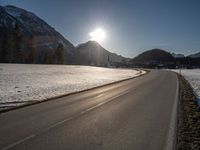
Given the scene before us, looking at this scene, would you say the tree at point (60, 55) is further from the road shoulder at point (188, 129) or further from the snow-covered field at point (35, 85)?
the road shoulder at point (188, 129)

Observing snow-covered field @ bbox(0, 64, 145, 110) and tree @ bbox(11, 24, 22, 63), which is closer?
snow-covered field @ bbox(0, 64, 145, 110)

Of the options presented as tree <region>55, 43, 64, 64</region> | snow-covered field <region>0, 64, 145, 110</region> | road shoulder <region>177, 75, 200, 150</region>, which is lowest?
snow-covered field <region>0, 64, 145, 110</region>

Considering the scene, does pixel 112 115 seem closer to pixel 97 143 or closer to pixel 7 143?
pixel 97 143

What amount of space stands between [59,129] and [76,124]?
0.84 m

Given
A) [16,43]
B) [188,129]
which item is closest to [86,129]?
[188,129]

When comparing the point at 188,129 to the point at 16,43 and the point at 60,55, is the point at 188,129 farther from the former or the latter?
the point at 60,55

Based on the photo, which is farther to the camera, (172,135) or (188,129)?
(188,129)

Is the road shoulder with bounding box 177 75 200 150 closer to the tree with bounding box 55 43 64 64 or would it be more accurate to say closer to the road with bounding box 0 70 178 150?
the road with bounding box 0 70 178 150

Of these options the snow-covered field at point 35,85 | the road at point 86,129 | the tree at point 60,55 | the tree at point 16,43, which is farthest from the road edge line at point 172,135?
the tree at point 60,55

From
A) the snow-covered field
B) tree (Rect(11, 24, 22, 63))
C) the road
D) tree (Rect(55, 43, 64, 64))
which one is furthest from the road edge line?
tree (Rect(55, 43, 64, 64))

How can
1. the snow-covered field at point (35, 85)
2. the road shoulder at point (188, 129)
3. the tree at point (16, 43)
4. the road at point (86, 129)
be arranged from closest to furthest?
the road at point (86, 129), the road shoulder at point (188, 129), the snow-covered field at point (35, 85), the tree at point (16, 43)

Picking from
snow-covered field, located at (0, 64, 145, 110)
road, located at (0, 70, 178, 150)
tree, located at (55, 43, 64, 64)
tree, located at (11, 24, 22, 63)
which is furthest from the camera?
tree, located at (55, 43, 64, 64)

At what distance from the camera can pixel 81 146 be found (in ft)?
18.6

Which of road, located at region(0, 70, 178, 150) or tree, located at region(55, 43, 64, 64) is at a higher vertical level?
tree, located at region(55, 43, 64, 64)
